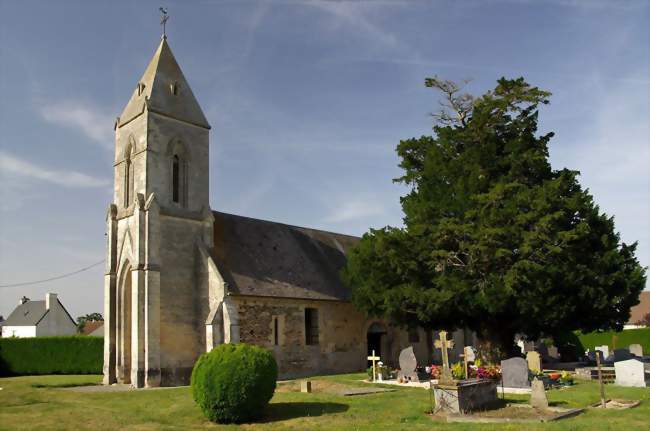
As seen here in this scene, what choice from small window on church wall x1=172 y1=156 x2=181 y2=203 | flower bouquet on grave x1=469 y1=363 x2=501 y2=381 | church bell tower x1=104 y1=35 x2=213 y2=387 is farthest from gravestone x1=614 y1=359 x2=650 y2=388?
small window on church wall x1=172 y1=156 x2=181 y2=203

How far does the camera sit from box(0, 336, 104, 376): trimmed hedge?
3562 cm

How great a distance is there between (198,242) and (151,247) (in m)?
2.51

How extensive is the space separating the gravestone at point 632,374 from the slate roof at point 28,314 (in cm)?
5710

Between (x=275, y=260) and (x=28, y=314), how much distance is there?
149 feet

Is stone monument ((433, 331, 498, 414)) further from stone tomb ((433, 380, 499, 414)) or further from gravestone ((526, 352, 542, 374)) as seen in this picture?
gravestone ((526, 352, 542, 374))

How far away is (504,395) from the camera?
1822 centimetres

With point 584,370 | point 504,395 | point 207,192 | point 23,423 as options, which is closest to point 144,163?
point 207,192

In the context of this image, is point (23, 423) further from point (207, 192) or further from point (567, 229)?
point (567, 229)

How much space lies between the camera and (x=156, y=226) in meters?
25.5

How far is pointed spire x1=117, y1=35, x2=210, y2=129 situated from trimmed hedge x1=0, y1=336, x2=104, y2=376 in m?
15.8

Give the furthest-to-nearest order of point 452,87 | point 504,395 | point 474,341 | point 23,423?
point 474,341, point 452,87, point 504,395, point 23,423

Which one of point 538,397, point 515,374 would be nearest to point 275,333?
point 515,374

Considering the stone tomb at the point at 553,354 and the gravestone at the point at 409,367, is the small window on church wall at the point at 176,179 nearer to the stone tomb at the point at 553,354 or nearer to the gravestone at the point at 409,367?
the gravestone at the point at 409,367

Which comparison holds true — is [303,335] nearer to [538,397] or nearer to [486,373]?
[486,373]
